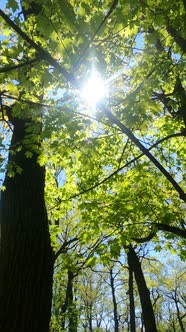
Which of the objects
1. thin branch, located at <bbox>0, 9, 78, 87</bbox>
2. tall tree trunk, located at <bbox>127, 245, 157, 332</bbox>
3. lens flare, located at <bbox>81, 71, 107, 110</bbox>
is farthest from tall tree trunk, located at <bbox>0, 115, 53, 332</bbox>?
tall tree trunk, located at <bbox>127, 245, 157, 332</bbox>

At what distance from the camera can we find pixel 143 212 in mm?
7035

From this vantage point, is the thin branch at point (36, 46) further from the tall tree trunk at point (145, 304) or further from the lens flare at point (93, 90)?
the tall tree trunk at point (145, 304)

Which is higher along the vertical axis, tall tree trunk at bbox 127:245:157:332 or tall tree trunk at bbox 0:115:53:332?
tall tree trunk at bbox 127:245:157:332

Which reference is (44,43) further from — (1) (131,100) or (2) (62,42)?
(1) (131,100)

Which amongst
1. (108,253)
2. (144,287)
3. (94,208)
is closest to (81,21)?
(108,253)

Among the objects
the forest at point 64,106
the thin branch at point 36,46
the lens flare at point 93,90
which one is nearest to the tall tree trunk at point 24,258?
the forest at point 64,106

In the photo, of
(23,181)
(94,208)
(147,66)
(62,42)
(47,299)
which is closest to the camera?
(62,42)

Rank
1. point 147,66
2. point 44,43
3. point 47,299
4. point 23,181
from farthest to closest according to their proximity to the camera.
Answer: point 147,66
point 23,181
point 44,43
point 47,299

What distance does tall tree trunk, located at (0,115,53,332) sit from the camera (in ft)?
12.1

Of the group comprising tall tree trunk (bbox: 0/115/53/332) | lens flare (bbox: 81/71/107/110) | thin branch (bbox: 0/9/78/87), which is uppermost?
lens flare (bbox: 81/71/107/110)

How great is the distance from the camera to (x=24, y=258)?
400 cm

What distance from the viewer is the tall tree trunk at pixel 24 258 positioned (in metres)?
3.69

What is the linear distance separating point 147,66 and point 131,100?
158cm

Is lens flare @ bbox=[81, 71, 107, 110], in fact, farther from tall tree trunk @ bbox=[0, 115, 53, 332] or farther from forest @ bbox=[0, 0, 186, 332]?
tall tree trunk @ bbox=[0, 115, 53, 332]
